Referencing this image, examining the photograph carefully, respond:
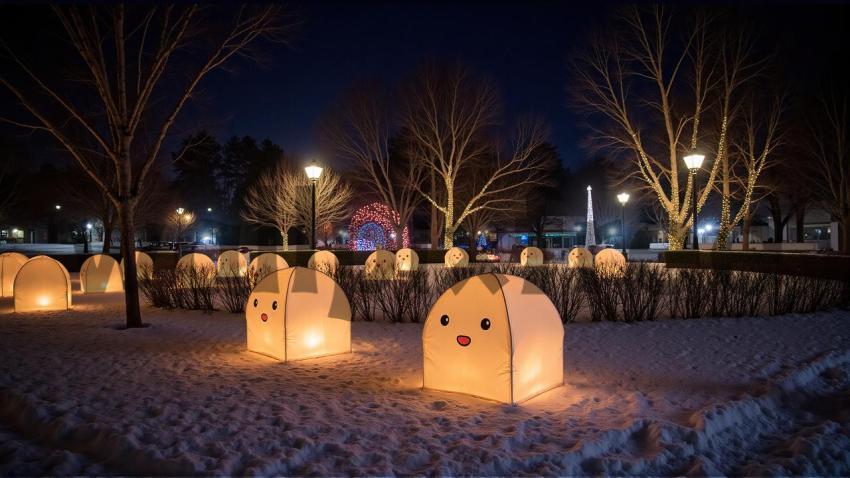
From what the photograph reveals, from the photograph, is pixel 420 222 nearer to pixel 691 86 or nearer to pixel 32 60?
pixel 691 86

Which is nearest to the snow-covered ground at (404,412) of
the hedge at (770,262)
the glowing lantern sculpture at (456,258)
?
the hedge at (770,262)

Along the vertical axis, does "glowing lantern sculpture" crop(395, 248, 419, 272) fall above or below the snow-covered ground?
above

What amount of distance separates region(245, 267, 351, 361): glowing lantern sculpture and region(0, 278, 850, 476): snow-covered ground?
0.31m

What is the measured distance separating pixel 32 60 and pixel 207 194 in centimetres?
5192

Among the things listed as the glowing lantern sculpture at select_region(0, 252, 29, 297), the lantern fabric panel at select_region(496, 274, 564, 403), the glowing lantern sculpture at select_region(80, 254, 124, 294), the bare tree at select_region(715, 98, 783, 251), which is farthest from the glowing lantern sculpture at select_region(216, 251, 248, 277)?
the bare tree at select_region(715, 98, 783, 251)

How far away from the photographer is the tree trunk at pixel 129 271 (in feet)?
33.9

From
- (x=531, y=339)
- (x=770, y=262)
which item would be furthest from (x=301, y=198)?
(x=531, y=339)

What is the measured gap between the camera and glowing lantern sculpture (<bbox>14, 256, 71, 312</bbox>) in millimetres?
12445

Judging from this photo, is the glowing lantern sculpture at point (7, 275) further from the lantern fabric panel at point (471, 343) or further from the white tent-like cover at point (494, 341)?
the white tent-like cover at point (494, 341)

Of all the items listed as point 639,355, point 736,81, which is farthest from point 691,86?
point 639,355

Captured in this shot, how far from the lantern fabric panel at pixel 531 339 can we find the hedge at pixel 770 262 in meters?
10.7

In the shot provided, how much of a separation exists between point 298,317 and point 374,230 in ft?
96.5

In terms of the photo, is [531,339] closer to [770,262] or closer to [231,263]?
[231,263]

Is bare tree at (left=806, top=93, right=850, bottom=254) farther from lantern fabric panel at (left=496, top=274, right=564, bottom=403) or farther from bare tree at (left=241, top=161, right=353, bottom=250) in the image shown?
bare tree at (left=241, top=161, right=353, bottom=250)
